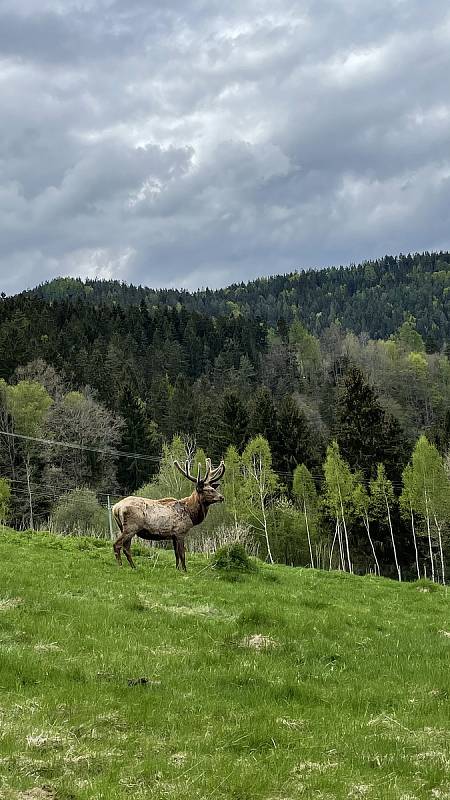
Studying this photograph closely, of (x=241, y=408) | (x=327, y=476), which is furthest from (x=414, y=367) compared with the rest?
(x=327, y=476)

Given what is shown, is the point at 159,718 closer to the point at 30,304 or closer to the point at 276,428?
the point at 276,428

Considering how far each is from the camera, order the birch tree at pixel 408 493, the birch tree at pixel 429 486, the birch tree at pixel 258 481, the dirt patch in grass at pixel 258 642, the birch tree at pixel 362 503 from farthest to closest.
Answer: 1. the birch tree at pixel 258 481
2. the birch tree at pixel 362 503
3. the birch tree at pixel 408 493
4. the birch tree at pixel 429 486
5. the dirt patch in grass at pixel 258 642

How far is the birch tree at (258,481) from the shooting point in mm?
69875

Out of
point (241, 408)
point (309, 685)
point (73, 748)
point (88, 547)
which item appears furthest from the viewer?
point (241, 408)

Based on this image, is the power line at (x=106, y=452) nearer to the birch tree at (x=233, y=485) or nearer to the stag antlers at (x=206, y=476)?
the birch tree at (x=233, y=485)

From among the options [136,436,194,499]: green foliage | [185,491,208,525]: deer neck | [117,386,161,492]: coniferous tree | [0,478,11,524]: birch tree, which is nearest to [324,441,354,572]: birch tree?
[136,436,194,499]: green foliage

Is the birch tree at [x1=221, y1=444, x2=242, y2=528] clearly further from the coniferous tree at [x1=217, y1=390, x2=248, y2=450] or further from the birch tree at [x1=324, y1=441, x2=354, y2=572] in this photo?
the coniferous tree at [x1=217, y1=390, x2=248, y2=450]

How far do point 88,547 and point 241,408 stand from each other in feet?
217

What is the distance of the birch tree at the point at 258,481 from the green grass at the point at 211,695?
50885 millimetres

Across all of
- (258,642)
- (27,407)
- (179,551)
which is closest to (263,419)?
(27,407)

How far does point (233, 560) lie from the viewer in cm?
2394

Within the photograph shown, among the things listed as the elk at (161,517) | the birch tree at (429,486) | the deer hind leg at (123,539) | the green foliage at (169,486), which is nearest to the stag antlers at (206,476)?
the elk at (161,517)

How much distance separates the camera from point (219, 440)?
93062mm

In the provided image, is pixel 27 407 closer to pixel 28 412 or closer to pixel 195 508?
pixel 28 412
